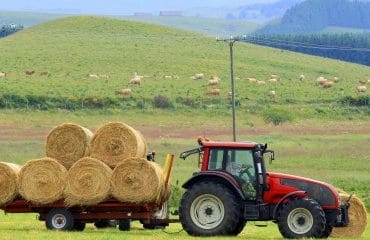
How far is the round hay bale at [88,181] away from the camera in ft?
74.3

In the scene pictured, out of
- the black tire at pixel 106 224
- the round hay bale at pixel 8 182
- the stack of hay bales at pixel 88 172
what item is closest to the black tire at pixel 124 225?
the black tire at pixel 106 224

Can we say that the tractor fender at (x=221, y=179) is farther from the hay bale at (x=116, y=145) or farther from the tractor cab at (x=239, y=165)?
the hay bale at (x=116, y=145)

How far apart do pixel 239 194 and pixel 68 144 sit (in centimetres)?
394

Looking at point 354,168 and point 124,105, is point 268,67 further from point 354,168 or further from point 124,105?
point 354,168

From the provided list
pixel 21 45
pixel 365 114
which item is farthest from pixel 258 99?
pixel 21 45

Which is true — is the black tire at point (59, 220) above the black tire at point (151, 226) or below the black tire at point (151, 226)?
above

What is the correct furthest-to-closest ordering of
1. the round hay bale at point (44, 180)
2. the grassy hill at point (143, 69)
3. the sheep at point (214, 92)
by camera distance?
1. the sheep at point (214, 92)
2. the grassy hill at point (143, 69)
3. the round hay bale at point (44, 180)

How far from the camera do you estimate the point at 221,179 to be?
866 inches

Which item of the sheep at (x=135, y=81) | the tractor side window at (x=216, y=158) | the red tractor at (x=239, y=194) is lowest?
the sheep at (x=135, y=81)

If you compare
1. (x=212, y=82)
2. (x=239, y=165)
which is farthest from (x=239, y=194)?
(x=212, y=82)

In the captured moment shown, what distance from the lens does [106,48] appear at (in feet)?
414

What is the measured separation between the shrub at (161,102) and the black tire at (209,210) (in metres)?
60.1

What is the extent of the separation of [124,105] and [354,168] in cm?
3503

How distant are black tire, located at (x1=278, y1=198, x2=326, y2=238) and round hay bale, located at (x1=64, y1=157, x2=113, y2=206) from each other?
12.2 feet
